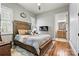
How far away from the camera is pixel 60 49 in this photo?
1.57 metres

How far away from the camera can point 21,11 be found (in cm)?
157

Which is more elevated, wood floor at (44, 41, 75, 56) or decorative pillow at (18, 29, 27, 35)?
decorative pillow at (18, 29, 27, 35)

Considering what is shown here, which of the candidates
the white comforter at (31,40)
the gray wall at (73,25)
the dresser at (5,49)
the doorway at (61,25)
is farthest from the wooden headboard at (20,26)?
the gray wall at (73,25)

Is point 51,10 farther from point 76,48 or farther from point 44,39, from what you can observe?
point 76,48

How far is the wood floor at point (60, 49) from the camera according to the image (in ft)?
5.03

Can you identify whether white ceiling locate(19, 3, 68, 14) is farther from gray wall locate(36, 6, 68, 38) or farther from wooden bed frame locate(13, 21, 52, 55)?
wooden bed frame locate(13, 21, 52, 55)

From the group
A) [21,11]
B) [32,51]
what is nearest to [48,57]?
[32,51]

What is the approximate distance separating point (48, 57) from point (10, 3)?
1.18m

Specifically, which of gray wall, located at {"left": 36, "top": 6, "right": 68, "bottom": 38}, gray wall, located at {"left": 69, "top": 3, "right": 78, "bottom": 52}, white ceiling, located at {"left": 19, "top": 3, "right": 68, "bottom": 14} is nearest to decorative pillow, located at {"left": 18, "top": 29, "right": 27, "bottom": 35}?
gray wall, located at {"left": 36, "top": 6, "right": 68, "bottom": 38}

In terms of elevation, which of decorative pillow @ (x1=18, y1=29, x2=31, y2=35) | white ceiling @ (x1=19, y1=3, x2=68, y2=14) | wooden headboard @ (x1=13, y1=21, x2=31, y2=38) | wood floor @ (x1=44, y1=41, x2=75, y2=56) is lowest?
wood floor @ (x1=44, y1=41, x2=75, y2=56)

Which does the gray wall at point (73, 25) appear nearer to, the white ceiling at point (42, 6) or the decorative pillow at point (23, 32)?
the white ceiling at point (42, 6)

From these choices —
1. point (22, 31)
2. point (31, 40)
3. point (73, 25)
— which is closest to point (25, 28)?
point (22, 31)

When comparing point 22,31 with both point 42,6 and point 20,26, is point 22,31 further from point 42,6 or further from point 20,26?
point 42,6

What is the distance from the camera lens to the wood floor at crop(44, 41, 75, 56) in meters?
1.53
